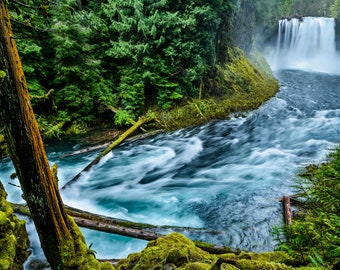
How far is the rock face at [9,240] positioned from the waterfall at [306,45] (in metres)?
33.2

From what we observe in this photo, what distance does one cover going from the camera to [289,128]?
13.7m

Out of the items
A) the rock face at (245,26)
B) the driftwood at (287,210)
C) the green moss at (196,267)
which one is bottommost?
the driftwood at (287,210)

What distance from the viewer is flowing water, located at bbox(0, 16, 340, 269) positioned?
6180mm

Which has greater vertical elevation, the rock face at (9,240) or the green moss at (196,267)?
the green moss at (196,267)

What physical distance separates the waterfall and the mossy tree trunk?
3339 centimetres

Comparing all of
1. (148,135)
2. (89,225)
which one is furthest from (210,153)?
(89,225)

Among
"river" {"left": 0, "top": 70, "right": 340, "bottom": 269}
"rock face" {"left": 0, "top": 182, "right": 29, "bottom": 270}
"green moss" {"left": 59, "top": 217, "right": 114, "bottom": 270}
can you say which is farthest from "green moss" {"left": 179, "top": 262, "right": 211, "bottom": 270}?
"river" {"left": 0, "top": 70, "right": 340, "bottom": 269}

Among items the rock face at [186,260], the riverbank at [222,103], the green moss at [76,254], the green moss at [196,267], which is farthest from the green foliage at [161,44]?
the green moss at [196,267]

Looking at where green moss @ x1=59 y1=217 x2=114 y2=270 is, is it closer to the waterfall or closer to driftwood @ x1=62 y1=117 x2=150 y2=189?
driftwood @ x1=62 y1=117 x2=150 y2=189

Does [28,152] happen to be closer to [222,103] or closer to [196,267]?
[196,267]

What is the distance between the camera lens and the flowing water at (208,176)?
6.18m

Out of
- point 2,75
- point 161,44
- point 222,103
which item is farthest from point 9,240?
point 222,103

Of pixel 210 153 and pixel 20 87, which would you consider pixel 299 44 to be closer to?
pixel 210 153

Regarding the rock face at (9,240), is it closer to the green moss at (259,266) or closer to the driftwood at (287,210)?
the green moss at (259,266)
